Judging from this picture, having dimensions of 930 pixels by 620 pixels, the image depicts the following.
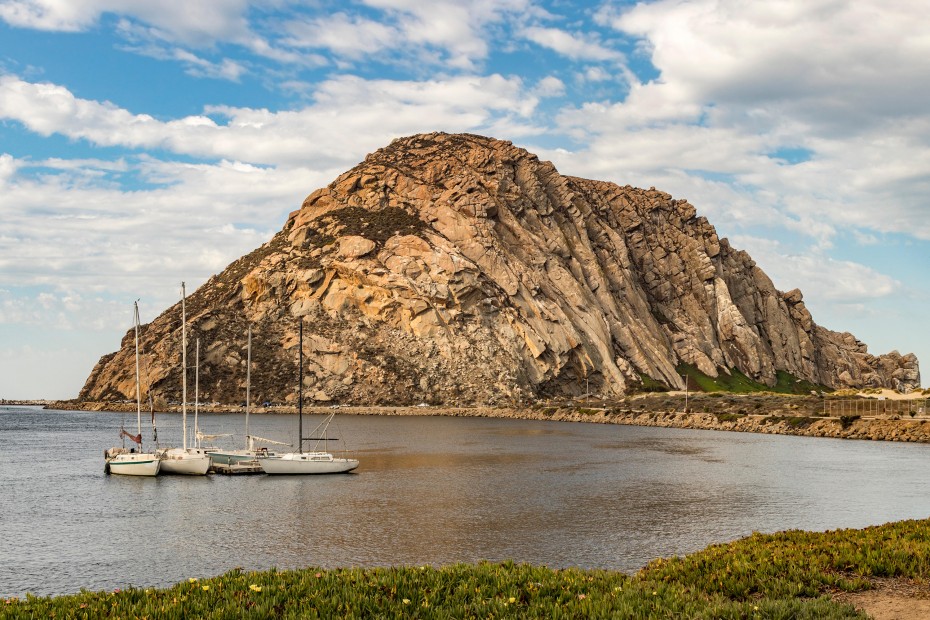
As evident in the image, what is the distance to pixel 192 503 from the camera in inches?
2130

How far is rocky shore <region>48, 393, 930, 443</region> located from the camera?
121m

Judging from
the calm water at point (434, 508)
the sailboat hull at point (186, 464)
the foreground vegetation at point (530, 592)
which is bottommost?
the calm water at point (434, 508)

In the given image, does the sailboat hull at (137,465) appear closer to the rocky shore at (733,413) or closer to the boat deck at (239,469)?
the boat deck at (239,469)

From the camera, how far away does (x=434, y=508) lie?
165 feet

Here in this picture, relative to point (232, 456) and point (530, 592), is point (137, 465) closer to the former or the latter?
point (232, 456)

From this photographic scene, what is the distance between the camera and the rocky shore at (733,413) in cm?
12094

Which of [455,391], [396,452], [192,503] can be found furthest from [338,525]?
[455,391]

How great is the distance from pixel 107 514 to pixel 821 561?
42509mm

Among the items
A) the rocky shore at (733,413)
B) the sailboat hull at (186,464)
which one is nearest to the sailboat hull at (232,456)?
the sailboat hull at (186,464)

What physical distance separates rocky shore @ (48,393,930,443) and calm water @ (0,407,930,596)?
27.9m

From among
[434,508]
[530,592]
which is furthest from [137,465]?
[530,592]

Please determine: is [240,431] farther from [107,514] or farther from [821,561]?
[821,561]

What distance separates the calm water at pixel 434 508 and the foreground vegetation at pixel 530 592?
12.8m

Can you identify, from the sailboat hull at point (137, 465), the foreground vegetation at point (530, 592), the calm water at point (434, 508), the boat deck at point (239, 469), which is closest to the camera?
the foreground vegetation at point (530, 592)
